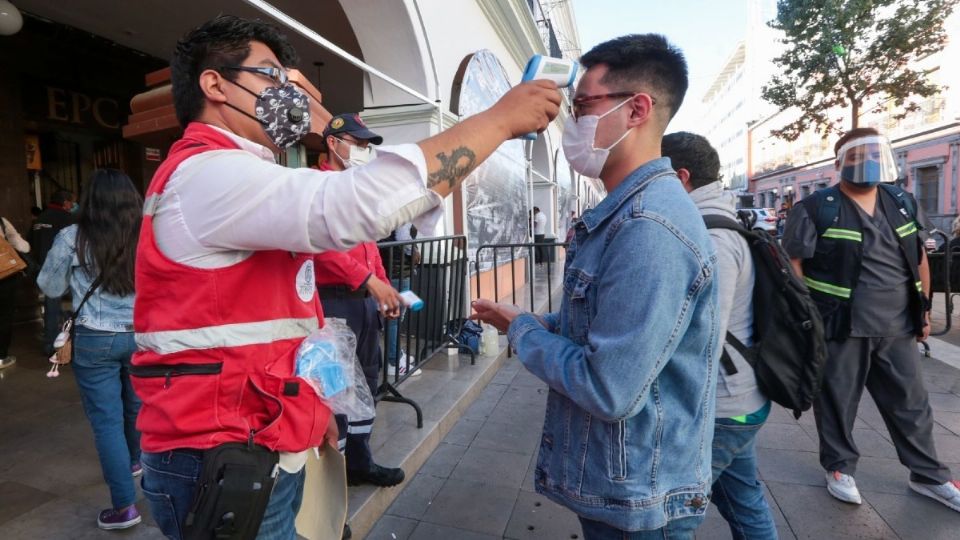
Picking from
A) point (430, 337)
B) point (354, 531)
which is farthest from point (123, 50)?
point (354, 531)

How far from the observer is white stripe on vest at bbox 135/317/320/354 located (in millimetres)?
1064

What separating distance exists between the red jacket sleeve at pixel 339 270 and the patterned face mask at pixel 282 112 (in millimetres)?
1458

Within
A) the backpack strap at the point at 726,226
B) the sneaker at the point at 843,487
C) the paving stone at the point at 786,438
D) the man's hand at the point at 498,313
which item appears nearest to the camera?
the man's hand at the point at 498,313

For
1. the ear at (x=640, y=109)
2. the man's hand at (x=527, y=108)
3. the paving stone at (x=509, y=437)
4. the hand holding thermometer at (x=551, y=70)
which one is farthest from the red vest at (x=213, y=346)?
the paving stone at (x=509, y=437)

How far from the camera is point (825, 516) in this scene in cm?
272

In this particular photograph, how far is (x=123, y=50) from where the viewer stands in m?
7.73

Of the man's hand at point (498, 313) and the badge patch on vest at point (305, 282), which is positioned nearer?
the badge patch on vest at point (305, 282)

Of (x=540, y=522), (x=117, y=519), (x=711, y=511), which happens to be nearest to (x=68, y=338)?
(x=117, y=519)

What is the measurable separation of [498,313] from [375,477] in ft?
5.85

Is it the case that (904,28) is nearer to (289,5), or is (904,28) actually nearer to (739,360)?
(289,5)

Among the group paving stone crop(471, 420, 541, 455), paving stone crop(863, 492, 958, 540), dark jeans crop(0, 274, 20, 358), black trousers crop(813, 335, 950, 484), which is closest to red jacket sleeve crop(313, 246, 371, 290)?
paving stone crop(471, 420, 541, 455)

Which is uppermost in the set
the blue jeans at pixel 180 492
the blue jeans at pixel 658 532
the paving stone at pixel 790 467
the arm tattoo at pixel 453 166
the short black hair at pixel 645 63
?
the short black hair at pixel 645 63

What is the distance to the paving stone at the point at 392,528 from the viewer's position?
265cm

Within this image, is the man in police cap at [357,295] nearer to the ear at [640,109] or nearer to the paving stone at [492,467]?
the paving stone at [492,467]
